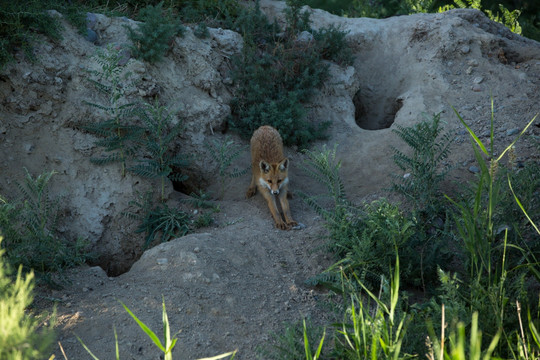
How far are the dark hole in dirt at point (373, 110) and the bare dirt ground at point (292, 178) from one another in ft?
0.05

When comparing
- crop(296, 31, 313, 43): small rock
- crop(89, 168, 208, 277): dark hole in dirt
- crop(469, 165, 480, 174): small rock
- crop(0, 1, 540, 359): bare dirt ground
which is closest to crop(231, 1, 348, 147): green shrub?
crop(296, 31, 313, 43): small rock

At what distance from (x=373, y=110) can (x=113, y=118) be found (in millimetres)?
4167

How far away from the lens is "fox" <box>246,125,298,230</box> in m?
6.39

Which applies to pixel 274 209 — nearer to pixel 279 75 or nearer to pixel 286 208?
pixel 286 208

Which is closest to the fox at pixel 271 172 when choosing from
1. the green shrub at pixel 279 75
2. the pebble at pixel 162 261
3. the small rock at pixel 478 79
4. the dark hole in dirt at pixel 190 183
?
the green shrub at pixel 279 75

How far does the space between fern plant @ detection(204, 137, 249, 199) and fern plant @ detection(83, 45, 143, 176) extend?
99 cm

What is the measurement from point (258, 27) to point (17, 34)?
3400 millimetres

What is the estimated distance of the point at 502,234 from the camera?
4.87m

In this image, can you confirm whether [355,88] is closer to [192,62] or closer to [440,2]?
[192,62]

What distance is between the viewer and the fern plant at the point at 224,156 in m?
6.54

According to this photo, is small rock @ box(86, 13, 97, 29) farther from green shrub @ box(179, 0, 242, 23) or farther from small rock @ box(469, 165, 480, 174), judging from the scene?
small rock @ box(469, 165, 480, 174)

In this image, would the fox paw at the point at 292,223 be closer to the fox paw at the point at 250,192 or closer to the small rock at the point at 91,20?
the fox paw at the point at 250,192

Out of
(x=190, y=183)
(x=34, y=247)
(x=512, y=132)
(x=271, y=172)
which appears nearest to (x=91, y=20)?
(x=190, y=183)

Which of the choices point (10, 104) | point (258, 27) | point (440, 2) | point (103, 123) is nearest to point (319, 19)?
point (258, 27)
